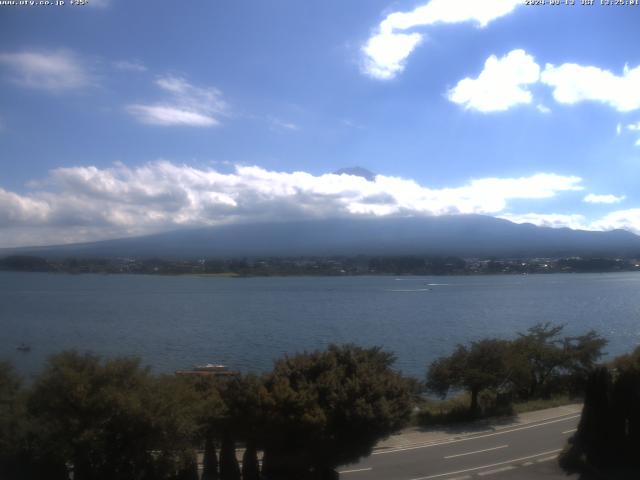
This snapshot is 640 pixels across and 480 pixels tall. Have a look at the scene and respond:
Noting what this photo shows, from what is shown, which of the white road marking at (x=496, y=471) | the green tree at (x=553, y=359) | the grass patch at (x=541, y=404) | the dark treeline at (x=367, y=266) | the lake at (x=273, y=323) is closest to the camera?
the white road marking at (x=496, y=471)

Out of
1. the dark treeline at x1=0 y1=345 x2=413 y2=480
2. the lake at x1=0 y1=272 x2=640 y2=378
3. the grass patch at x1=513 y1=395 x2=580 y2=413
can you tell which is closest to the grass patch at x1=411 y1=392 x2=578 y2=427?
the grass patch at x1=513 y1=395 x2=580 y2=413

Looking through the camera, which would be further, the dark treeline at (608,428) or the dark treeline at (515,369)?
the dark treeline at (515,369)

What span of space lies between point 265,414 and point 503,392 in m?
11.8

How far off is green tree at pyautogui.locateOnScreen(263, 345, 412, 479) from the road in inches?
57.4

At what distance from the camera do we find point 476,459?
9656 mm

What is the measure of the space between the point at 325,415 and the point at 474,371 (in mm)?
8848

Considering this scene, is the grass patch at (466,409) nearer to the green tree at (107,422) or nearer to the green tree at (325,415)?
the green tree at (325,415)

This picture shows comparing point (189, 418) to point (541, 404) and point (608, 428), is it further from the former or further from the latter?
point (541, 404)

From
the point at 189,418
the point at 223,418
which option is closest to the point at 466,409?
the point at 223,418

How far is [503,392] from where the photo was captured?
669 inches

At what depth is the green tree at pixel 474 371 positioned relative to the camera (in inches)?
587

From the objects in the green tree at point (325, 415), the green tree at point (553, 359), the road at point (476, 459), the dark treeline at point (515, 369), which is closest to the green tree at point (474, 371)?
the dark treeline at point (515, 369)

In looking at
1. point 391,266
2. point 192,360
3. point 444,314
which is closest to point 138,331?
point 192,360

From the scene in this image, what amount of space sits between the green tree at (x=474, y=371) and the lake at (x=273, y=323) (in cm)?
545
